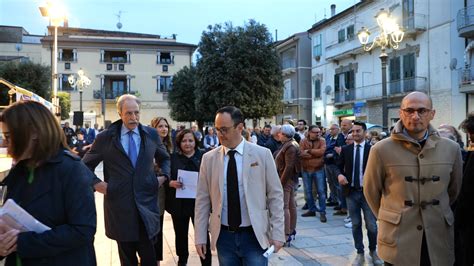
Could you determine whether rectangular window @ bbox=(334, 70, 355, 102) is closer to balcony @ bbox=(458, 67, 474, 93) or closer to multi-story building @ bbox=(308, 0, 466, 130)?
multi-story building @ bbox=(308, 0, 466, 130)

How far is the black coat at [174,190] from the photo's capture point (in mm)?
4949

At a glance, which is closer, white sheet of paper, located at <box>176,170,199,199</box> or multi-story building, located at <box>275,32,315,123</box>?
white sheet of paper, located at <box>176,170,199,199</box>

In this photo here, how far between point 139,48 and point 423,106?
149 ft

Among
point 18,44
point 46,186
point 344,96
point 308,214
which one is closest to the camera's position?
point 46,186

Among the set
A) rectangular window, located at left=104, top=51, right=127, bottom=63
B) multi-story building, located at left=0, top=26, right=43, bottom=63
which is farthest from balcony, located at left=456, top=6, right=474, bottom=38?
multi-story building, located at left=0, top=26, right=43, bottom=63

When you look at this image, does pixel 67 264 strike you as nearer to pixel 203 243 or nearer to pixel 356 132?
pixel 203 243

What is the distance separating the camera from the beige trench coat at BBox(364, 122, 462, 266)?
2.93 metres

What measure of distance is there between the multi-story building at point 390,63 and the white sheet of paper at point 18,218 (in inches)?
937

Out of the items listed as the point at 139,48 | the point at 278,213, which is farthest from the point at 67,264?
the point at 139,48

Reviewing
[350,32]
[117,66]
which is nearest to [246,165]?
[350,32]

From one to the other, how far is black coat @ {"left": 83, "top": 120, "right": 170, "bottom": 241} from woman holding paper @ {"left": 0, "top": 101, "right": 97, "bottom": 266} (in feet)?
4.94

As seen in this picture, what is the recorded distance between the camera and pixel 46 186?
2.03 metres

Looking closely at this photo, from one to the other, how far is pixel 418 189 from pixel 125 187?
2.45 meters

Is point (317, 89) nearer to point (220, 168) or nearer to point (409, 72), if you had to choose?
point (409, 72)
